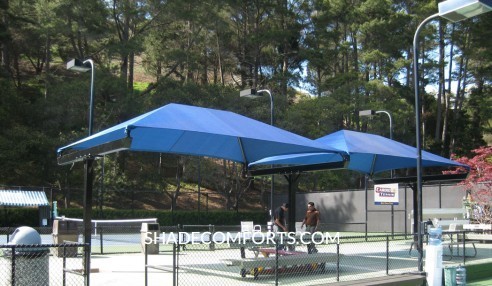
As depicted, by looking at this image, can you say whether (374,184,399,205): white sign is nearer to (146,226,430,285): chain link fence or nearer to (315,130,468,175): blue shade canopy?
(315,130,468,175): blue shade canopy

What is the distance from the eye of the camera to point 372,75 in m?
48.7

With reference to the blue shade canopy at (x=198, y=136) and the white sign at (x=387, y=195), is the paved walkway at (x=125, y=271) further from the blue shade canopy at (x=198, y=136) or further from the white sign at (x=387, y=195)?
the white sign at (x=387, y=195)

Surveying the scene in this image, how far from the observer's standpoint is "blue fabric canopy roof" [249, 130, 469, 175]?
16.6 metres

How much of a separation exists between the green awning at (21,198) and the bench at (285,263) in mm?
19236

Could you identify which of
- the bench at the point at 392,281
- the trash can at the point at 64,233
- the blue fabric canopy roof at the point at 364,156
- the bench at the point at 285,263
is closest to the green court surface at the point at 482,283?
the bench at the point at 392,281

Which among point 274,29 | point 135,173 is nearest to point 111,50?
point 135,173

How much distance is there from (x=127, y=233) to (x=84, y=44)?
2275cm

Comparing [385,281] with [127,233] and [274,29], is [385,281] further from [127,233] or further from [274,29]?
[274,29]

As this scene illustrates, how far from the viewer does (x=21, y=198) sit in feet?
94.4

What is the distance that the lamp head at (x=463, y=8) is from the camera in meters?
11.1

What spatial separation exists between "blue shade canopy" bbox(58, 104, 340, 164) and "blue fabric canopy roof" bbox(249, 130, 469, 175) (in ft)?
4.01

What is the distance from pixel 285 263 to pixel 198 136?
4.60 meters
